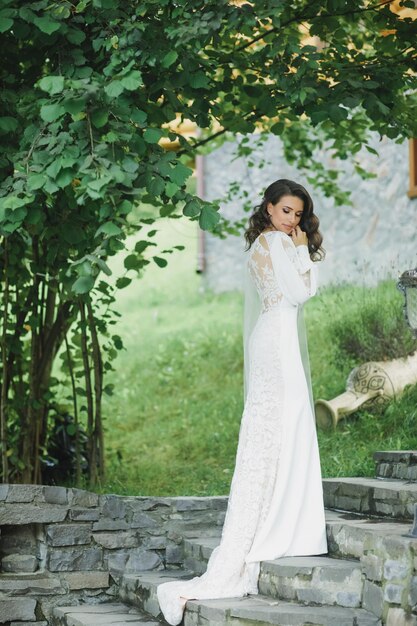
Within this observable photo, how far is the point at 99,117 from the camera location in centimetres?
426

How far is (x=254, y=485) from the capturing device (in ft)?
15.4

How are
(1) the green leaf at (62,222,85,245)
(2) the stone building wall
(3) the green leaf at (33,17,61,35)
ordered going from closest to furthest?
1. (3) the green leaf at (33,17,61,35)
2. (1) the green leaf at (62,222,85,245)
3. (2) the stone building wall

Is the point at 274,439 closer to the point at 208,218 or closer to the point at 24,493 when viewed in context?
the point at 208,218

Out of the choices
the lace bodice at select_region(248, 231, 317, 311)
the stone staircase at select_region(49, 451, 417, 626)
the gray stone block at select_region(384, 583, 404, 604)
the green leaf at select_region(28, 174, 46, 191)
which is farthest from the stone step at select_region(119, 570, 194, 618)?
the green leaf at select_region(28, 174, 46, 191)

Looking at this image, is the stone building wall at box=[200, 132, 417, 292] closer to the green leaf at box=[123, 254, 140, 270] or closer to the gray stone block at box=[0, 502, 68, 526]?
the green leaf at box=[123, 254, 140, 270]

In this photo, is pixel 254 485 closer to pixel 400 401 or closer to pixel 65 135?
pixel 65 135

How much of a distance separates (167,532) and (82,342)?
140 centimetres

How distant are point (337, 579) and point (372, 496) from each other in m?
0.87

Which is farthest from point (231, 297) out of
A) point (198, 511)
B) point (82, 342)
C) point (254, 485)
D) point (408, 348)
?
point (254, 485)

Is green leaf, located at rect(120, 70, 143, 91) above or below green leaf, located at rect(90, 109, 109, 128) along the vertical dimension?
above

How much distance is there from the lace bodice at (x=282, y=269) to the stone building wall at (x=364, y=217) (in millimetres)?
3420

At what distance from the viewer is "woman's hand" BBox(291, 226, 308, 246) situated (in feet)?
15.9

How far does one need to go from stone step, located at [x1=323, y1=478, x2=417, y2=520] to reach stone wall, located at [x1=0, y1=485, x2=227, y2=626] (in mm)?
663

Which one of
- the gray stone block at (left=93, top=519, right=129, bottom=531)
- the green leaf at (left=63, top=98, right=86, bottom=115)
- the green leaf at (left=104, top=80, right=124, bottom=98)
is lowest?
the gray stone block at (left=93, top=519, right=129, bottom=531)
